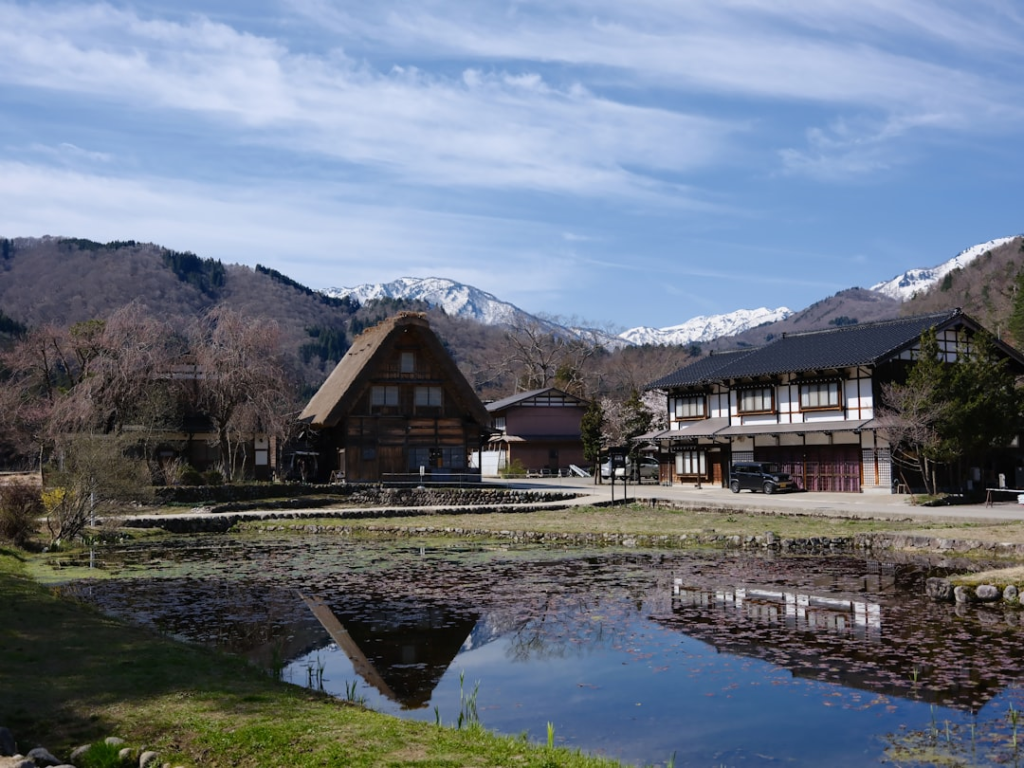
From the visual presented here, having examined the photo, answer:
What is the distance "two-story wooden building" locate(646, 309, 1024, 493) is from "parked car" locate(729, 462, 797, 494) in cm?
154

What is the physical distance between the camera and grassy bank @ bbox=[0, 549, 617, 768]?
629cm

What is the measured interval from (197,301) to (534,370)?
58436 mm

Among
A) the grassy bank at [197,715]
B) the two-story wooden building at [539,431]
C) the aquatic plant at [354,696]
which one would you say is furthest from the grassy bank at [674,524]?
the two-story wooden building at [539,431]

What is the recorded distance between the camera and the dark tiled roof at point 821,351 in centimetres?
3516

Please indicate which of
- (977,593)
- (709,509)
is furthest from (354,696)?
(709,509)

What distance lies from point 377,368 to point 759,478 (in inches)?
739

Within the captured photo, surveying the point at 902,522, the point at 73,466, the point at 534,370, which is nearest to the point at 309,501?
the point at 73,466

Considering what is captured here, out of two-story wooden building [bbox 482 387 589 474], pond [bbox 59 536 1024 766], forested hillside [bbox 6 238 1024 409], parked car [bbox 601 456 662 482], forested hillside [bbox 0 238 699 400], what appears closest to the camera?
pond [bbox 59 536 1024 766]

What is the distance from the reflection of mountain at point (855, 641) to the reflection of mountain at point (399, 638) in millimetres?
3141

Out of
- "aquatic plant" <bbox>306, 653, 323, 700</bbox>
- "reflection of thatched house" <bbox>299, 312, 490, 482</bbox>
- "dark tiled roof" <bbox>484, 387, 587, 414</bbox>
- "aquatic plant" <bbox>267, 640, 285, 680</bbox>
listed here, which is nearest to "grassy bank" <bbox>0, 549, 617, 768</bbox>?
"aquatic plant" <bbox>267, 640, 285, 680</bbox>

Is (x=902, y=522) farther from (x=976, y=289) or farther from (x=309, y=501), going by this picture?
(x=976, y=289)

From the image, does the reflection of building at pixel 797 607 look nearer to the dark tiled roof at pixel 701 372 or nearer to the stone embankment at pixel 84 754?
the stone embankment at pixel 84 754

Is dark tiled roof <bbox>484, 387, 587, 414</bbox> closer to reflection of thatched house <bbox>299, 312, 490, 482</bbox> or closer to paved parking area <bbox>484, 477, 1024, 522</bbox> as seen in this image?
reflection of thatched house <bbox>299, 312, 490, 482</bbox>

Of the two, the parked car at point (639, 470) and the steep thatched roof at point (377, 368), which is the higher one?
the steep thatched roof at point (377, 368)
